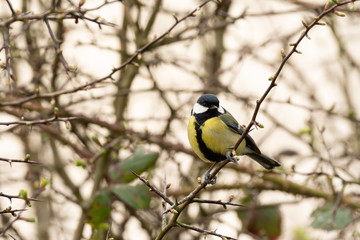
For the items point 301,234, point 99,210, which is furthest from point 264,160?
point 301,234

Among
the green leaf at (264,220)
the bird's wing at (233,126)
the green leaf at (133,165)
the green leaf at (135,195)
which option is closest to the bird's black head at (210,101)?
the bird's wing at (233,126)

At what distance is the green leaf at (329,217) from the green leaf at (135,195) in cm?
122

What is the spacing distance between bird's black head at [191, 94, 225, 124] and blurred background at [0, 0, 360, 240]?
44 centimetres

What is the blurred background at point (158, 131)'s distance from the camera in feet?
11.2

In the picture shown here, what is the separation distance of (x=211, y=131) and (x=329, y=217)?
1167 mm

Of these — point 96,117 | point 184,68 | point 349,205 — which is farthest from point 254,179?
point 96,117

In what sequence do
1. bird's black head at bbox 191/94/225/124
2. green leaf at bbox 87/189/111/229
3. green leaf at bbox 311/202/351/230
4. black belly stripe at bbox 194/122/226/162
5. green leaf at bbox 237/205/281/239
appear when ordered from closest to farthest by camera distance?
black belly stripe at bbox 194/122/226/162, bird's black head at bbox 191/94/225/124, green leaf at bbox 87/189/111/229, green leaf at bbox 311/202/351/230, green leaf at bbox 237/205/281/239

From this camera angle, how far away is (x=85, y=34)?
448 cm

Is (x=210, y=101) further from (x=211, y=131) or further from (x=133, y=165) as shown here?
(x=133, y=165)

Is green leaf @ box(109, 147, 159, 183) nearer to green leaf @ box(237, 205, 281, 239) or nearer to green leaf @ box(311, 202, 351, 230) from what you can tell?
green leaf @ box(237, 205, 281, 239)

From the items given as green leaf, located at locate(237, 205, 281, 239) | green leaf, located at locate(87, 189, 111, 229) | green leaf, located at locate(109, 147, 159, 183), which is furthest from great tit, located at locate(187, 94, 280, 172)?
green leaf, located at locate(237, 205, 281, 239)

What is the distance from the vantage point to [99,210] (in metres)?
3.31

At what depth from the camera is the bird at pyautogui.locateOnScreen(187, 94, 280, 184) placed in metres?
3.04

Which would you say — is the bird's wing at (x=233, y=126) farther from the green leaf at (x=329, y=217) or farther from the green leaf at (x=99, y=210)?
the green leaf at (x=99, y=210)
